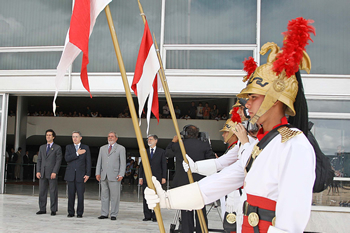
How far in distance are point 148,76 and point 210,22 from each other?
668 centimetres

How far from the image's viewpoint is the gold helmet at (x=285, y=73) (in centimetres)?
162

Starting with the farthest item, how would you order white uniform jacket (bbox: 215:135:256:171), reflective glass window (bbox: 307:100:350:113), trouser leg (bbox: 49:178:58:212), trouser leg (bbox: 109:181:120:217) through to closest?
reflective glass window (bbox: 307:100:350:113) → trouser leg (bbox: 49:178:58:212) → trouser leg (bbox: 109:181:120:217) → white uniform jacket (bbox: 215:135:256:171)

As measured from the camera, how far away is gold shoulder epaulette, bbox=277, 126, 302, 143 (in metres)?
1.54

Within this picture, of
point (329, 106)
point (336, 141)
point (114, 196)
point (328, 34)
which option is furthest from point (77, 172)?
point (328, 34)

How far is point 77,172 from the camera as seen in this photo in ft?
22.1

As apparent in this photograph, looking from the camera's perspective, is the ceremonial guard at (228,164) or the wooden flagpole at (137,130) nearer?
the wooden flagpole at (137,130)

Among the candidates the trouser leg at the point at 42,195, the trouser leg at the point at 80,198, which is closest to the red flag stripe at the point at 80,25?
the trouser leg at the point at 80,198

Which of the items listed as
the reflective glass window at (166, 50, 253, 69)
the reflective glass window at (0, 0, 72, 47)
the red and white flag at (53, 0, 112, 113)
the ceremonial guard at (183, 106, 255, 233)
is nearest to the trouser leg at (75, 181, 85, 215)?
the ceremonial guard at (183, 106, 255, 233)

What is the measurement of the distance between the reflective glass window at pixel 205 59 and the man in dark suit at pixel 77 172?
3.35 meters

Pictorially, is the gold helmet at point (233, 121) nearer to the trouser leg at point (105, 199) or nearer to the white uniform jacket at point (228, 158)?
the white uniform jacket at point (228, 158)

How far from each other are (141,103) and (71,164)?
4.96 metres

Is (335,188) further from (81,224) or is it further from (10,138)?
(10,138)

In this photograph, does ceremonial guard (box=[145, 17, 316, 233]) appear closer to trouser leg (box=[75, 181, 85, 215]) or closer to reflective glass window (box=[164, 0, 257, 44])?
trouser leg (box=[75, 181, 85, 215])

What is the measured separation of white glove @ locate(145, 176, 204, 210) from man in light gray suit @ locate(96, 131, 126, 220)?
4.98 meters
